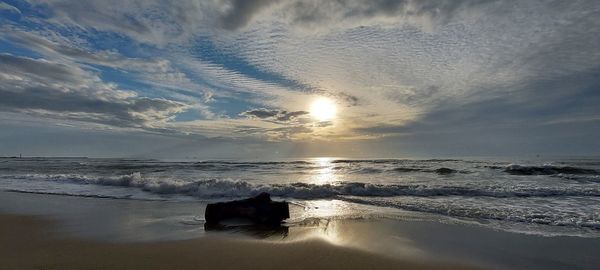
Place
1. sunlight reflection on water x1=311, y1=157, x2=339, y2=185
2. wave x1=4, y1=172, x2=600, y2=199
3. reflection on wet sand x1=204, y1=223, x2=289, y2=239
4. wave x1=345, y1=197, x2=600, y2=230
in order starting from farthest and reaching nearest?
1. sunlight reflection on water x1=311, y1=157, x2=339, y2=185
2. wave x1=4, y1=172, x2=600, y2=199
3. wave x1=345, y1=197, x2=600, y2=230
4. reflection on wet sand x1=204, y1=223, x2=289, y2=239

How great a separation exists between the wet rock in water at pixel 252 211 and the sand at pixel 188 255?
1.57m

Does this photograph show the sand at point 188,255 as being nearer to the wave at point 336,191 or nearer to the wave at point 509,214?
the wave at point 509,214

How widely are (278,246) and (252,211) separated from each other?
7.62 feet

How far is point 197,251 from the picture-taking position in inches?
233

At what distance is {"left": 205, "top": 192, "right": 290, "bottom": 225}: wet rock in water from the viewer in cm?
832

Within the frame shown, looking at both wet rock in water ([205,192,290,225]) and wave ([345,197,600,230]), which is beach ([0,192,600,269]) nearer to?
wet rock in water ([205,192,290,225])

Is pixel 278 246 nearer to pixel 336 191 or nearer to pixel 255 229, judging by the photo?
pixel 255 229

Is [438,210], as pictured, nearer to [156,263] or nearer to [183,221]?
[183,221]

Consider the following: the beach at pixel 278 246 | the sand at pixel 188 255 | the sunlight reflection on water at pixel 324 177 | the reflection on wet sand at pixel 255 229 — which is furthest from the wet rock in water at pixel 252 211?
the sunlight reflection on water at pixel 324 177

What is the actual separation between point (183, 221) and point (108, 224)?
1670mm

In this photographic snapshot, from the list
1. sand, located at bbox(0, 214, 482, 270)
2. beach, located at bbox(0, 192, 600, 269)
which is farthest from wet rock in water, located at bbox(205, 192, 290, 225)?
sand, located at bbox(0, 214, 482, 270)

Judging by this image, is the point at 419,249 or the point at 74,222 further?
the point at 74,222

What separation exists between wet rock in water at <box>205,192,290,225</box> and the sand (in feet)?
5.15

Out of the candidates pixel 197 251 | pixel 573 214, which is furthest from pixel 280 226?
pixel 573 214
